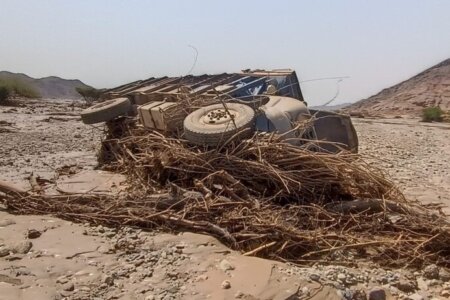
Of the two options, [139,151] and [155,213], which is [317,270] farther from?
[139,151]

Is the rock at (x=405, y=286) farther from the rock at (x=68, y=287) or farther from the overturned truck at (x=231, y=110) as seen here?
the rock at (x=68, y=287)

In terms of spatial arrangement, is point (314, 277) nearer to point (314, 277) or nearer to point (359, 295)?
point (314, 277)

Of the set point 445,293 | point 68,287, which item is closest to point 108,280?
point 68,287

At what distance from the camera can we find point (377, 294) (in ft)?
14.0

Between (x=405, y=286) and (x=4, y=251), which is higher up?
(x=4, y=251)

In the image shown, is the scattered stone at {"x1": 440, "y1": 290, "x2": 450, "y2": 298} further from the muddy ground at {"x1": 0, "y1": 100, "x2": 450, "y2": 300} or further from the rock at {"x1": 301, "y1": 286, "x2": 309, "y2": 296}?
the rock at {"x1": 301, "y1": 286, "x2": 309, "y2": 296}

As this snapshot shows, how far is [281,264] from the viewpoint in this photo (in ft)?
15.2

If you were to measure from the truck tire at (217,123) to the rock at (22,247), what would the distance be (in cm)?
247

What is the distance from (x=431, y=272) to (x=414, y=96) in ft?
110

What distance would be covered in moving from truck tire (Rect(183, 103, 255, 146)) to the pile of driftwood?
0.41ft

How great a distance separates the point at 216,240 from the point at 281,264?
69 centimetres

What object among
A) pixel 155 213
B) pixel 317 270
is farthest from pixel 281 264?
pixel 155 213

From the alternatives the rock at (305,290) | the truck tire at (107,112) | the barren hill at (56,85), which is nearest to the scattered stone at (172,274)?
the rock at (305,290)

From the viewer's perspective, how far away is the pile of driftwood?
5.14 m
